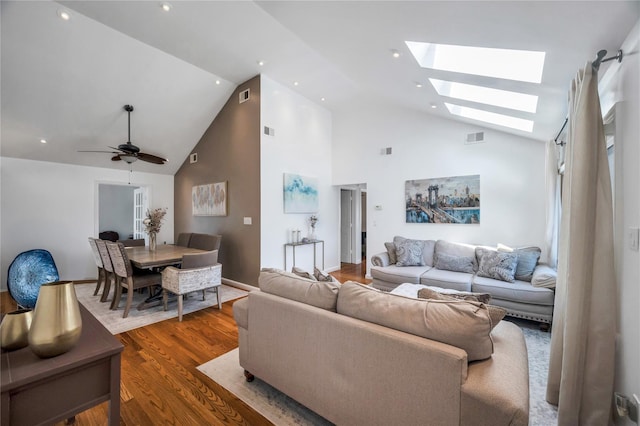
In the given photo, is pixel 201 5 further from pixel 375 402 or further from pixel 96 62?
pixel 375 402

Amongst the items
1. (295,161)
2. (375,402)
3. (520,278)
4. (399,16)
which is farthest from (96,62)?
(520,278)

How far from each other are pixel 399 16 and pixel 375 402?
255 centimetres

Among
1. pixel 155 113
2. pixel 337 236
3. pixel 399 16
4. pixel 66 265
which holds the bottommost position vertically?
pixel 66 265

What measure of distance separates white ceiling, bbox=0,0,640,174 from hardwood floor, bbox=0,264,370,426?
307 centimetres

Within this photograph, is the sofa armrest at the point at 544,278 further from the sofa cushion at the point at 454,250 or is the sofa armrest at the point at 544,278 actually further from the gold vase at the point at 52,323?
the gold vase at the point at 52,323

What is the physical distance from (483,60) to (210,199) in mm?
5109

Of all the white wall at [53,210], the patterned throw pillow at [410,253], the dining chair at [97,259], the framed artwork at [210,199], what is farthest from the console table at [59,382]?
the white wall at [53,210]

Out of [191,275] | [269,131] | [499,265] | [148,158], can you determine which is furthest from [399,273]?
[148,158]

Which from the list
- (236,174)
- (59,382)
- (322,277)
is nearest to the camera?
(59,382)

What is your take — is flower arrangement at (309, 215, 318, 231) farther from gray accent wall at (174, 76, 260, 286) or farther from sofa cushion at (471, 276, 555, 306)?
sofa cushion at (471, 276, 555, 306)

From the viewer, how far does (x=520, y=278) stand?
133 inches

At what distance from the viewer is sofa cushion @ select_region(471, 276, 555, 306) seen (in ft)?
9.66

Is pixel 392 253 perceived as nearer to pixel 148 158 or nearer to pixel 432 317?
pixel 432 317

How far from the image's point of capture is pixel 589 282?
154cm
